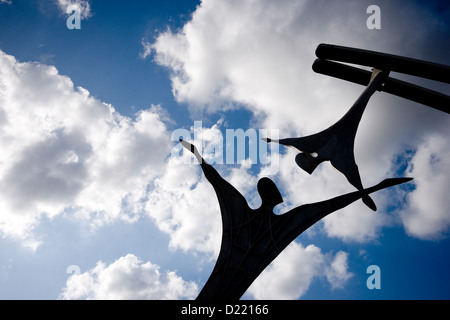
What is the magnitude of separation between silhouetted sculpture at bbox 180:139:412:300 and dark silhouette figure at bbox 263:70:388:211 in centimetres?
130

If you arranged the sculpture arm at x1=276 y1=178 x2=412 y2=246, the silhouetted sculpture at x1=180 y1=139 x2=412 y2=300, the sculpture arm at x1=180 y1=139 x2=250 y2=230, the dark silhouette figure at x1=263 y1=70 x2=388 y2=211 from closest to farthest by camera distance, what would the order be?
the silhouetted sculpture at x1=180 y1=139 x2=412 y2=300 → the sculpture arm at x1=276 y1=178 x2=412 y2=246 → the sculpture arm at x1=180 y1=139 x2=250 y2=230 → the dark silhouette figure at x1=263 y1=70 x2=388 y2=211

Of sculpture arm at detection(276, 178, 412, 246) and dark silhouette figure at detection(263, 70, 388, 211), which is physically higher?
dark silhouette figure at detection(263, 70, 388, 211)

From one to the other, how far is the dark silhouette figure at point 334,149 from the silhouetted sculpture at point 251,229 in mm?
1296

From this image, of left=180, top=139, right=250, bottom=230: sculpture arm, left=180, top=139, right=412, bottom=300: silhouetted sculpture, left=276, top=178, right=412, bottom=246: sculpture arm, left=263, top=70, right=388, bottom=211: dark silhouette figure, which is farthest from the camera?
left=263, top=70, right=388, bottom=211: dark silhouette figure

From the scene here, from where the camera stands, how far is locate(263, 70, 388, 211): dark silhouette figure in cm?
941

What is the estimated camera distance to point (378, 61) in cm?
1188

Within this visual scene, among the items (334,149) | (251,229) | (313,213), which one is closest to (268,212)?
(251,229)

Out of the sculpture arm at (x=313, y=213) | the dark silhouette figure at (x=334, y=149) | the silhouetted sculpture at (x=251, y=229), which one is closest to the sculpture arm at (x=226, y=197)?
the silhouetted sculpture at (x=251, y=229)

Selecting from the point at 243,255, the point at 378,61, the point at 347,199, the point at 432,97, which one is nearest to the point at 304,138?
the point at 347,199

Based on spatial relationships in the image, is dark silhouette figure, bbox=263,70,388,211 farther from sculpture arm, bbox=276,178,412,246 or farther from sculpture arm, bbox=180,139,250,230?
sculpture arm, bbox=180,139,250,230

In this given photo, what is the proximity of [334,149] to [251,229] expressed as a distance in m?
3.80

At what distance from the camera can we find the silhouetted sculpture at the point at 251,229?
788 centimetres

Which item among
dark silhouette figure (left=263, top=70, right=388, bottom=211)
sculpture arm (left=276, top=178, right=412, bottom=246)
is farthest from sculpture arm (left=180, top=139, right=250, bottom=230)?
dark silhouette figure (left=263, top=70, right=388, bottom=211)
